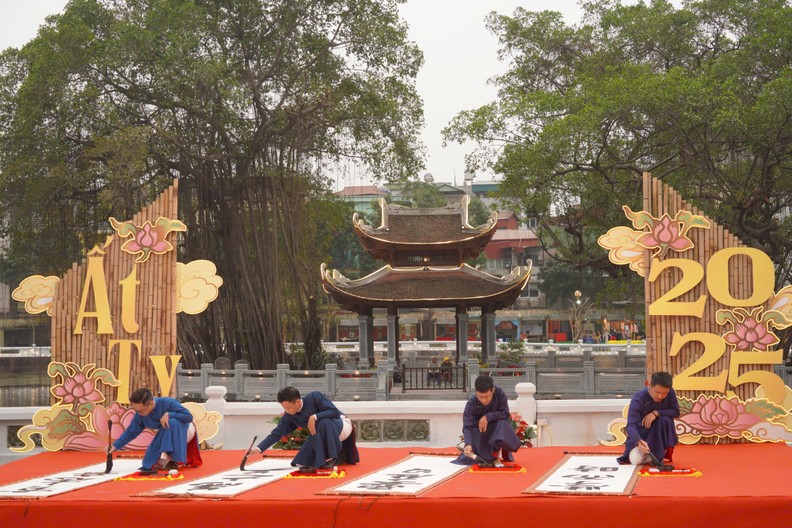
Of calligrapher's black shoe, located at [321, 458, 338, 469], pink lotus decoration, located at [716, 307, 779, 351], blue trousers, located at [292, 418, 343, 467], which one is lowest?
calligrapher's black shoe, located at [321, 458, 338, 469]

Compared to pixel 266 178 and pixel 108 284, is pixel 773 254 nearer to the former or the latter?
pixel 266 178

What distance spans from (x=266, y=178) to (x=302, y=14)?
3553 millimetres

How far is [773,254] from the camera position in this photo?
16469 millimetres

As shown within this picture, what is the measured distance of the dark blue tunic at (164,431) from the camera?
6.10 metres

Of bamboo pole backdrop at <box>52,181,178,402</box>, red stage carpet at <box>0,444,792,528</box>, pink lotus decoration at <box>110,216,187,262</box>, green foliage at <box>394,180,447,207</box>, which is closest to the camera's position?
red stage carpet at <box>0,444,792,528</box>

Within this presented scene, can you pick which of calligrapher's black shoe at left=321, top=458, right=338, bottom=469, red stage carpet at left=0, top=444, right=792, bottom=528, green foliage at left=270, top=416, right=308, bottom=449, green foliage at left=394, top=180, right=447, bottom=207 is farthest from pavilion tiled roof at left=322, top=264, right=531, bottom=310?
green foliage at left=394, top=180, right=447, bottom=207

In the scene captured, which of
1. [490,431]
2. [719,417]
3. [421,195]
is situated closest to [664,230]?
[719,417]

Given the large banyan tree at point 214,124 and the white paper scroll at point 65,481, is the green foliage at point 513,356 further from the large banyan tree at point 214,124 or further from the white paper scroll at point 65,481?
the white paper scroll at point 65,481

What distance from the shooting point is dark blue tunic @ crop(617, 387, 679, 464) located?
6070 mm

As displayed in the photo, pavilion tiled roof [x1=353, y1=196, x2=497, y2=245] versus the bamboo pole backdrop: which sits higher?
pavilion tiled roof [x1=353, y1=196, x2=497, y2=245]

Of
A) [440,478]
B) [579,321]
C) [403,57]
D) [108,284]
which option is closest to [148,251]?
[108,284]

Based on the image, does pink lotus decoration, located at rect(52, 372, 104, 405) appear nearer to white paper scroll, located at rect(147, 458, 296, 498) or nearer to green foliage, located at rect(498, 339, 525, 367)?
white paper scroll, located at rect(147, 458, 296, 498)

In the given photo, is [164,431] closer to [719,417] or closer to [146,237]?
[146,237]

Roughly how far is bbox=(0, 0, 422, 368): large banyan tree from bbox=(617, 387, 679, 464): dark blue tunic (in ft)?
44.8
